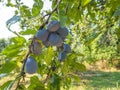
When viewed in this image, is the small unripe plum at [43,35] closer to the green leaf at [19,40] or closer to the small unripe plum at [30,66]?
the small unripe plum at [30,66]

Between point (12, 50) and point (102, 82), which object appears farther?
point (102, 82)

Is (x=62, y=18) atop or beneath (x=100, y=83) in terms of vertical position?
atop

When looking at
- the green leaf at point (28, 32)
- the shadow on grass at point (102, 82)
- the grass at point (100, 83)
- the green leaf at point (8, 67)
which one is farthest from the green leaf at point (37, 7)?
the shadow on grass at point (102, 82)

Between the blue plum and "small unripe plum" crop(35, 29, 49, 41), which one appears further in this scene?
the blue plum

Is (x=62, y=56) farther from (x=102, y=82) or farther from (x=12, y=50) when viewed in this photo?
(x=102, y=82)

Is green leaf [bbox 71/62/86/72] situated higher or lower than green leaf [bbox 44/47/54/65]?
lower

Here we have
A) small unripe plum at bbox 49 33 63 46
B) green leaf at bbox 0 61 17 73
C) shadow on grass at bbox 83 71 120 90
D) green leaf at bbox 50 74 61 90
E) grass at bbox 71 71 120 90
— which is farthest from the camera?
shadow on grass at bbox 83 71 120 90

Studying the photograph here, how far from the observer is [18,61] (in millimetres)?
982

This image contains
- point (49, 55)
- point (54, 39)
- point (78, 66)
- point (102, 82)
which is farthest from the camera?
point (102, 82)

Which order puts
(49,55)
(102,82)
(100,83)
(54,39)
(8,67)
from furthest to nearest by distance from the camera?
(102,82)
(100,83)
(49,55)
(8,67)
(54,39)

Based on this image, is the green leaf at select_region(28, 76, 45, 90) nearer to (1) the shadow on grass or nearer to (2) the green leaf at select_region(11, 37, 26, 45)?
(2) the green leaf at select_region(11, 37, 26, 45)

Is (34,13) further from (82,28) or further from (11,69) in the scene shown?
(82,28)

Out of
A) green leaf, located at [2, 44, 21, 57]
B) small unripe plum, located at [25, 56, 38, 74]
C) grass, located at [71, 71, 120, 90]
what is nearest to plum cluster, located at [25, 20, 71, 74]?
small unripe plum, located at [25, 56, 38, 74]

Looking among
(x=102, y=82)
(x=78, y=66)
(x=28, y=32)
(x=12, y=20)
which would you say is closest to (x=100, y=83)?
(x=102, y=82)
